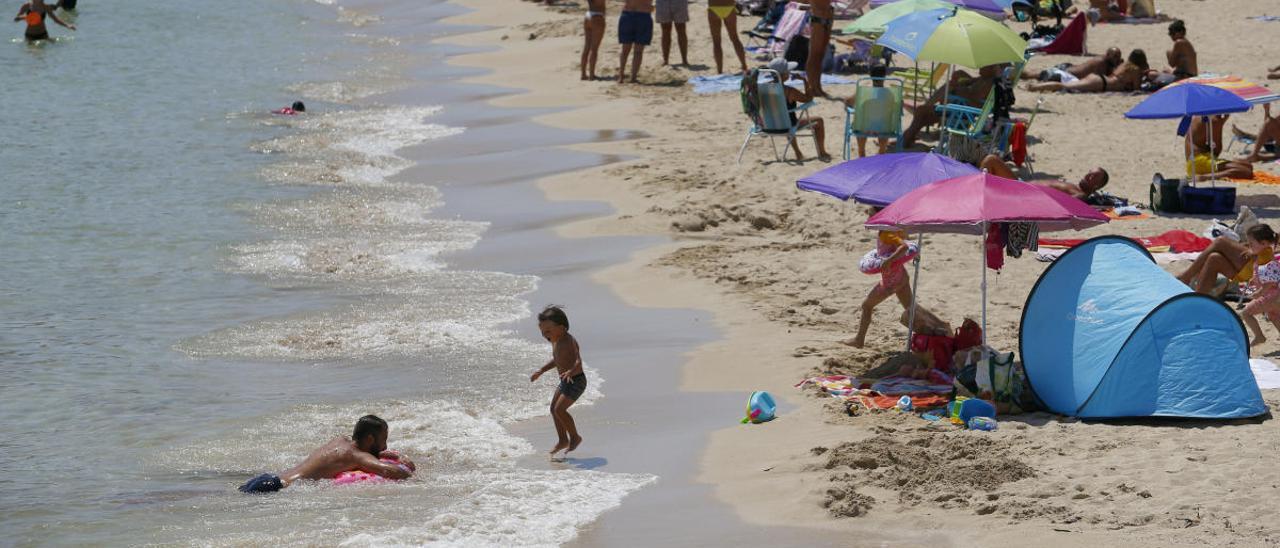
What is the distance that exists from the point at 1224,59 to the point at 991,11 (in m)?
4.75

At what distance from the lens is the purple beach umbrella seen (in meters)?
9.76

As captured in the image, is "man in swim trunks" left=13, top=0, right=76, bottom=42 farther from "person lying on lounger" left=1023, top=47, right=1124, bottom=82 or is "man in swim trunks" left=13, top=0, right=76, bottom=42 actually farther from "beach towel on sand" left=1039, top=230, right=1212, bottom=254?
"beach towel on sand" left=1039, top=230, right=1212, bottom=254

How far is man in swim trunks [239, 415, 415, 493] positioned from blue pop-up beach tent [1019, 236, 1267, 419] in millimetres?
3558

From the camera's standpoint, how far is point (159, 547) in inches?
286

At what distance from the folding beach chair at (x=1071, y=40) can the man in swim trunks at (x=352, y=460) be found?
15720 mm

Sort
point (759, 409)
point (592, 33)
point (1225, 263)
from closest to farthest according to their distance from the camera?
point (759, 409) → point (1225, 263) → point (592, 33)

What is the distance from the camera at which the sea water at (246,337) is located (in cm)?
777

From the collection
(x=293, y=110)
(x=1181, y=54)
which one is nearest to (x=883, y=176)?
(x=1181, y=54)

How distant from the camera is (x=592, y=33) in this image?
21719 mm

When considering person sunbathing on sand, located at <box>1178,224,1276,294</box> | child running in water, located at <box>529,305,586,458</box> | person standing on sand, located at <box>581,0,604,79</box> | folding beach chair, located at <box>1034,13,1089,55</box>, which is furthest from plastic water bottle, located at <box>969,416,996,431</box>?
folding beach chair, located at <box>1034,13,1089,55</box>

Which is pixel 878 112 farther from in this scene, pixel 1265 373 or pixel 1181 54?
pixel 1265 373

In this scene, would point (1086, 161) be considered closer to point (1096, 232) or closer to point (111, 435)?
point (1096, 232)

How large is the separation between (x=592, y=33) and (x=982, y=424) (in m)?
14.4

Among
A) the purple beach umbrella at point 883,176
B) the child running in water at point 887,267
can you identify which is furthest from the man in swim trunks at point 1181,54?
the child running in water at point 887,267
